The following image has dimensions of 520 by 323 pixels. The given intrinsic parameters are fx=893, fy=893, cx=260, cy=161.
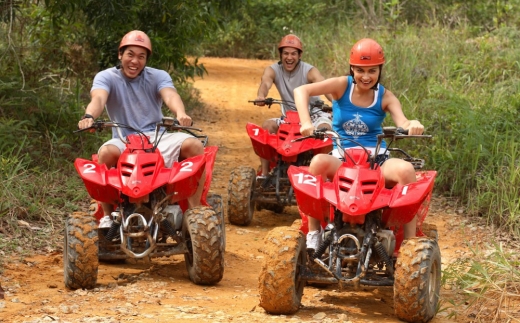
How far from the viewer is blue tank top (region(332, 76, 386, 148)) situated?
6.43m

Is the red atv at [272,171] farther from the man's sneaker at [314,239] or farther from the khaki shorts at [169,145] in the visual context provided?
the man's sneaker at [314,239]

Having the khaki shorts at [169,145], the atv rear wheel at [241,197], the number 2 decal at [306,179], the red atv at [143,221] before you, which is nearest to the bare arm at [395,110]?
the number 2 decal at [306,179]

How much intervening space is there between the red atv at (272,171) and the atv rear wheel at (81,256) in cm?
292

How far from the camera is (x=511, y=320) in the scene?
18.7 feet

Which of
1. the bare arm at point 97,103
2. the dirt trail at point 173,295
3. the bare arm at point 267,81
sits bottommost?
the dirt trail at point 173,295

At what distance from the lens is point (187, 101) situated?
16.5m

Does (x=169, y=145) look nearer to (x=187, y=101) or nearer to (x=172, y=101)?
(x=172, y=101)

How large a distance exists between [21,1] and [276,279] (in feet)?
20.4

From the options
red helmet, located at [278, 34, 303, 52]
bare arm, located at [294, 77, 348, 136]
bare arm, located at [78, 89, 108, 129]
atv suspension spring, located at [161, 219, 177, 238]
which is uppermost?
red helmet, located at [278, 34, 303, 52]

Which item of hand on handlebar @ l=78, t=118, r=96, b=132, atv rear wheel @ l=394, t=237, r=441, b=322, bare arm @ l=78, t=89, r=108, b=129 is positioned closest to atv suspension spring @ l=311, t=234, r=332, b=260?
atv rear wheel @ l=394, t=237, r=441, b=322

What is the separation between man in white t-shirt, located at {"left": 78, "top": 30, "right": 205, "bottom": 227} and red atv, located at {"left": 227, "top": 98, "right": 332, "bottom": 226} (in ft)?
6.04

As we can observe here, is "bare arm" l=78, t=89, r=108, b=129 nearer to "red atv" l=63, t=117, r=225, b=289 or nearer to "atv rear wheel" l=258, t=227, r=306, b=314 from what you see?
"red atv" l=63, t=117, r=225, b=289

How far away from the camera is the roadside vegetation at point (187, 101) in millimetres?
8055

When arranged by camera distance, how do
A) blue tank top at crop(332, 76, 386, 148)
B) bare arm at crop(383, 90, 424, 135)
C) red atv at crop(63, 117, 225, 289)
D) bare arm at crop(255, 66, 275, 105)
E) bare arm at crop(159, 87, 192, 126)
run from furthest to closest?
1. bare arm at crop(255, 66, 275, 105)
2. bare arm at crop(159, 87, 192, 126)
3. blue tank top at crop(332, 76, 386, 148)
4. bare arm at crop(383, 90, 424, 135)
5. red atv at crop(63, 117, 225, 289)
